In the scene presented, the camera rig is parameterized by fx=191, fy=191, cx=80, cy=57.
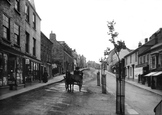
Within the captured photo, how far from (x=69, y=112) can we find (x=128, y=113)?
8.50ft

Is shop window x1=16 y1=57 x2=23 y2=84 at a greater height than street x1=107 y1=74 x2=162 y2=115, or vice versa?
shop window x1=16 y1=57 x2=23 y2=84

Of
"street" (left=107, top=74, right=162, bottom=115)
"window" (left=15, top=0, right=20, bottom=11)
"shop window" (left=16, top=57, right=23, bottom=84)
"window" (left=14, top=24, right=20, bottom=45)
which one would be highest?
"window" (left=15, top=0, right=20, bottom=11)

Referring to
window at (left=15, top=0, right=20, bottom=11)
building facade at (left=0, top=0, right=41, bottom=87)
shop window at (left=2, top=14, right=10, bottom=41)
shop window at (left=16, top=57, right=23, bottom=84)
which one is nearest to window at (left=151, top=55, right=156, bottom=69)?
building facade at (left=0, top=0, right=41, bottom=87)

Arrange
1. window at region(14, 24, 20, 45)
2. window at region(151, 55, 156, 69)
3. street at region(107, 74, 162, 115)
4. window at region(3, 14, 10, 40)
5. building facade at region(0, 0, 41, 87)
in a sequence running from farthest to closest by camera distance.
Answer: window at region(151, 55, 156, 69) < window at region(14, 24, 20, 45) < window at region(3, 14, 10, 40) < building facade at region(0, 0, 41, 87) < street at region(107, 74, 162, 115)

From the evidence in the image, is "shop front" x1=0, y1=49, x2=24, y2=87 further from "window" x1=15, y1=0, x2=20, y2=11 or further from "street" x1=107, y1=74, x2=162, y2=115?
"street" x1=107, y1=74, x2=162, y2=115

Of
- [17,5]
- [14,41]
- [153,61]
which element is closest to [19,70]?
[14,41]

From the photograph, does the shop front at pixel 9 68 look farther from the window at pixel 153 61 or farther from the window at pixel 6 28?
the window at pixel 153 61

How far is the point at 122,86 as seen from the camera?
25.0 feet

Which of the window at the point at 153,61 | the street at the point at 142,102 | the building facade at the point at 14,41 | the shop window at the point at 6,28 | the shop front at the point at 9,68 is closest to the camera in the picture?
the street at the point at 142,102

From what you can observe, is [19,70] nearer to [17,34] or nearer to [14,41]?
[14,41]

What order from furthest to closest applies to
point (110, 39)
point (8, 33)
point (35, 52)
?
point (110, 39) < point (35, 52) < point (8, 33)

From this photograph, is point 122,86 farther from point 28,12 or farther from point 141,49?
point 141,49

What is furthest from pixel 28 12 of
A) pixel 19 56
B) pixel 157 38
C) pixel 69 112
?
pixel 157 38

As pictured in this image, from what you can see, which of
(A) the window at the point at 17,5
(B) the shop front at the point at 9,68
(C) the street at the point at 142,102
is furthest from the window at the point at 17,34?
(C) the street at the point at 142,102
